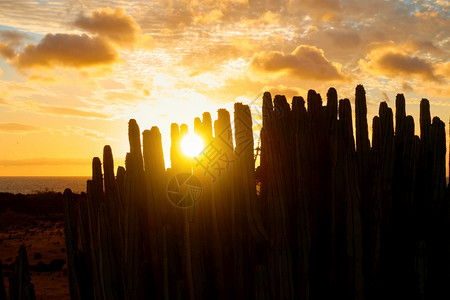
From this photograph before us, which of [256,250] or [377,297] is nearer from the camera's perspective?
[256,250]

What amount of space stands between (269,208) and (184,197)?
101 centimetres

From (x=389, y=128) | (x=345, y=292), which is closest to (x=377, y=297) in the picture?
(x=345, y=292)

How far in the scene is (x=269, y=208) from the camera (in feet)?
16.5

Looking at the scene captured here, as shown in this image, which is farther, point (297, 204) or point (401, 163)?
point (401, 163)

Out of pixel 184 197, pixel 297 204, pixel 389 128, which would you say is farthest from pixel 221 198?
A: pixel 389 128

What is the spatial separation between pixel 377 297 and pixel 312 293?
0.92 metres

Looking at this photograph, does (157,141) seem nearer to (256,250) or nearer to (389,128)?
(256,250)

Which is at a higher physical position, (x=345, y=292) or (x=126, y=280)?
(x=126, y=280)

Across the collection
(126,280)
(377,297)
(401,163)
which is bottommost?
(377,297)

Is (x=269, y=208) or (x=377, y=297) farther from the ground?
(x=269, y=208)

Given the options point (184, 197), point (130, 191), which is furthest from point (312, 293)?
point (130, 191)

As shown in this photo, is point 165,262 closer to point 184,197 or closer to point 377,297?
point 184,197

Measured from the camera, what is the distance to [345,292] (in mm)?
5254

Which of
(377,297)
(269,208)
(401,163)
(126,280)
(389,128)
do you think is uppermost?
(389,128)
